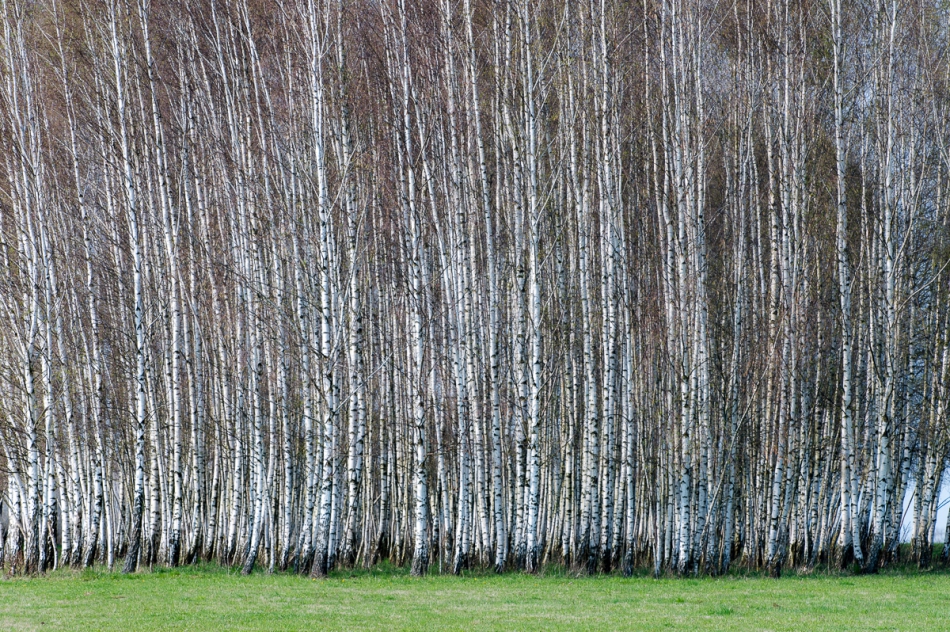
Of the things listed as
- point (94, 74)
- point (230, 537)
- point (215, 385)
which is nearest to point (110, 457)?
point (215, 385)

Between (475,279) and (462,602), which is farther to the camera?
(475,279)

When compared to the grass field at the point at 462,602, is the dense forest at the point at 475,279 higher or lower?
higher

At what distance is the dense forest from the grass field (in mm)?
835

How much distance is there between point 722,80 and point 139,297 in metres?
11.0

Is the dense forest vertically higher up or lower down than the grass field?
higher up

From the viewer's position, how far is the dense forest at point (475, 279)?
42.8 ft

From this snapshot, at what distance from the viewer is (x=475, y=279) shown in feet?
44.6

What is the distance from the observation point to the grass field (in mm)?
8625

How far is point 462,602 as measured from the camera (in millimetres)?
10070

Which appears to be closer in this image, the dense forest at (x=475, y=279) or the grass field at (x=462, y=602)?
the grass field at (x=462, y=602)

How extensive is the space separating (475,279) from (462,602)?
5098mm

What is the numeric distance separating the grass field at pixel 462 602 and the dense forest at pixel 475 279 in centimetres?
83

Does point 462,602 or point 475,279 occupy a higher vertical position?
point 475,279

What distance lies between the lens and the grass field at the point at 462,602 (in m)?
8.62
